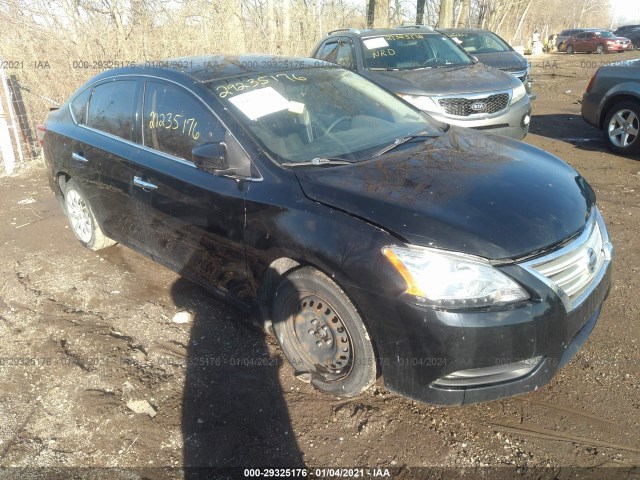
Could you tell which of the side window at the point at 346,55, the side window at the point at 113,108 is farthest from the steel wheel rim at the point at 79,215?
the side window at the point at 346,55

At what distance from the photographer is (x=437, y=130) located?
3.66 metres

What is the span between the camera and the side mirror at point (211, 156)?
2.93 meters

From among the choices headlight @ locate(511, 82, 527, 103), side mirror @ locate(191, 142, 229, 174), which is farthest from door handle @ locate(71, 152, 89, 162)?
headlight @ locate(511, 82, 527, 103)

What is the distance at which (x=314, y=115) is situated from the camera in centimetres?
335

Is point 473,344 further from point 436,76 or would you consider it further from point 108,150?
point 436,76

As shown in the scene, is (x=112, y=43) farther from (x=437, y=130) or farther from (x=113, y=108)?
(x=437, y=130)

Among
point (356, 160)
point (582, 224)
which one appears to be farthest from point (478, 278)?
point (356, 160)

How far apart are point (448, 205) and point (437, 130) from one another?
1.29m

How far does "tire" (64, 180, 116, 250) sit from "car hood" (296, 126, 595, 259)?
265 centimetres

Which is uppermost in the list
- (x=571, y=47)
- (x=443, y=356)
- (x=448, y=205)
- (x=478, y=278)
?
(x=448, y=205)

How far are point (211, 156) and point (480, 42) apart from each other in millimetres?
10220

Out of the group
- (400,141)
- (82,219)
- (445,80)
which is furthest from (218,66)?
(445,80)

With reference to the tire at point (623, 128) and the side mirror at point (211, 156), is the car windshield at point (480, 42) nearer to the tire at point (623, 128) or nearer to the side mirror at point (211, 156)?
the tire at point (623, 128)

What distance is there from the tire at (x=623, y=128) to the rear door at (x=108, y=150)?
20.8 ft
